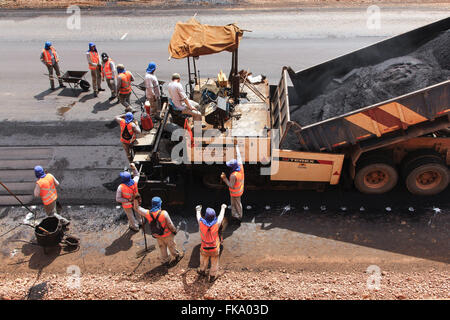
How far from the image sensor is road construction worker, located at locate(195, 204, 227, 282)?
6.37 meters

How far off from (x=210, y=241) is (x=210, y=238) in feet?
0.20

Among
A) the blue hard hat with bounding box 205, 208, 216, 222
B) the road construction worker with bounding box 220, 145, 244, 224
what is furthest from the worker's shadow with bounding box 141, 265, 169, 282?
the road construction worker with bounding box 220, 145, 244, 224

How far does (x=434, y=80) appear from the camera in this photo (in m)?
7.53

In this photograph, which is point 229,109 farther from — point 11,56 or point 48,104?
point 11,56

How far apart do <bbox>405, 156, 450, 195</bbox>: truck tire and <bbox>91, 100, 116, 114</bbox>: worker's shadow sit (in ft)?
29.7

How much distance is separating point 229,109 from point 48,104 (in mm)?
7150

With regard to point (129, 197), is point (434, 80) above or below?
above

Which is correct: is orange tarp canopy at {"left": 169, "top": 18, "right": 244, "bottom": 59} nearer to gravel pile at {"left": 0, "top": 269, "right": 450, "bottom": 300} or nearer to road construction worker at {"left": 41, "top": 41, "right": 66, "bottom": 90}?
gravel pile at {"left": 0, "top": 269, "right": 450, "bottom": 300}

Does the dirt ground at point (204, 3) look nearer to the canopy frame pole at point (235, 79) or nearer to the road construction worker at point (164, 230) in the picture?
the canopy frame pole at point (235, 79)

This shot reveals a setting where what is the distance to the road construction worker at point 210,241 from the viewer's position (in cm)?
637

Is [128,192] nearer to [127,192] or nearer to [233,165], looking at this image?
[127,192]

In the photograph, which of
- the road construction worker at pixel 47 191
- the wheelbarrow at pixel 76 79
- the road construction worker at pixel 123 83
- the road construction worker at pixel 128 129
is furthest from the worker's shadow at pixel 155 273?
the wheelbarrow at pixel 76 79

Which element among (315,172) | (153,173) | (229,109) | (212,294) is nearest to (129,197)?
(153,173)

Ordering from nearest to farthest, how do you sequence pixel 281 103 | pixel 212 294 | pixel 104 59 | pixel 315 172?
1. pixel 212 294
2. pixel 315 172
3. pixel 281 103
4. pixel 104 59
